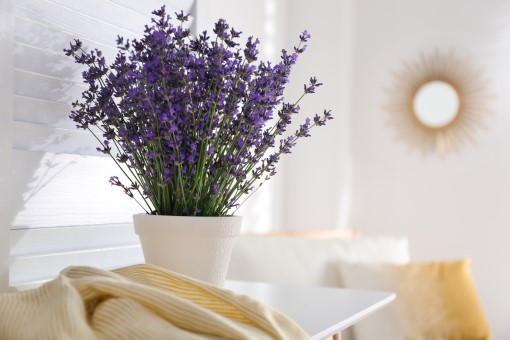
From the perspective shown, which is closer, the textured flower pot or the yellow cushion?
the textured flower pot

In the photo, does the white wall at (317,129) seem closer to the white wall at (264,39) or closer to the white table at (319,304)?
the white wall at (264,39)

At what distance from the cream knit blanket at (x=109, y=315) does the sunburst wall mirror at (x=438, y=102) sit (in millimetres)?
2917

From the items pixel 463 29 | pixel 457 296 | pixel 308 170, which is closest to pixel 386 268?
pixel 457 296

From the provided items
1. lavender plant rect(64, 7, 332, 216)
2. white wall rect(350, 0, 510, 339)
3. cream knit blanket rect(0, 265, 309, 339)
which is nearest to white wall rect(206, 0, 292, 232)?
white wall rect(350, 0, 510, 339)

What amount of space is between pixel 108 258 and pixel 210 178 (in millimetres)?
335

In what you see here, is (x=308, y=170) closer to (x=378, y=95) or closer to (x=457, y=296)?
(x=378, y=95)

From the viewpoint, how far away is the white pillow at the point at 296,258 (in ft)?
8.45

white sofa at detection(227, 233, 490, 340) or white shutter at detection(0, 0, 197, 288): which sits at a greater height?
white shutter at detection(0, 0, 197, 288)

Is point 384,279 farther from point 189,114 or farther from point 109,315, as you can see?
point 109,315

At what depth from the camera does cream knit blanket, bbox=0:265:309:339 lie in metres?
0.72

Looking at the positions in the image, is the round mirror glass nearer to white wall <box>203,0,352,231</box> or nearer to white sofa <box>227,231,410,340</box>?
white wall <box>203,0,352,231</box>

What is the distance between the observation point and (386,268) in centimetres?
279

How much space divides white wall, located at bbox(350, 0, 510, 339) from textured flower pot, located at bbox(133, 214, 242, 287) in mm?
2629

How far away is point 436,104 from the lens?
3629mm
